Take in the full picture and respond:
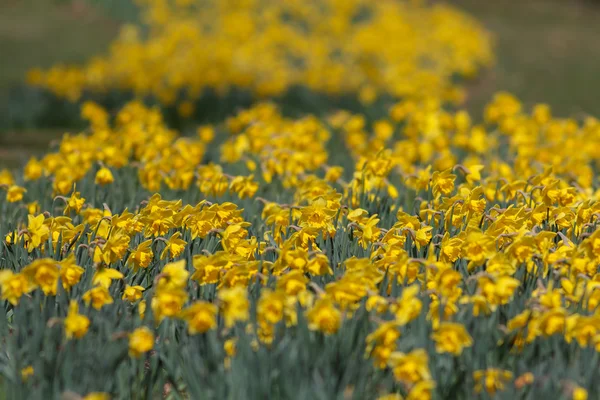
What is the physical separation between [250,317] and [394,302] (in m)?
0.47

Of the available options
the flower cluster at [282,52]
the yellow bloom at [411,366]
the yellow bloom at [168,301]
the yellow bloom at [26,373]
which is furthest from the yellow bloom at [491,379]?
the flower cluster at [282,52]

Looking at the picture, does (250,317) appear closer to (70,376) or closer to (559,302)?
(70,376)

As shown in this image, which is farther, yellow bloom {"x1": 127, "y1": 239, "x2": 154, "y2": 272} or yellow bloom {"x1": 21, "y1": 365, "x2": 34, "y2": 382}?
yellow bloom {"x1": 127, "y1": 239, "x2": 154, "y2": 272}

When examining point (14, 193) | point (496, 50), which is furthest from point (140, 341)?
point (496, 50)

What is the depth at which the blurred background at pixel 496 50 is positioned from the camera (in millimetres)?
7781

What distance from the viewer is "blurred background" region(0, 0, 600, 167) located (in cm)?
778

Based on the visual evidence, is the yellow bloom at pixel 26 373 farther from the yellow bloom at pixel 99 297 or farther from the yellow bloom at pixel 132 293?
the yellow bloom at pixel 132 293

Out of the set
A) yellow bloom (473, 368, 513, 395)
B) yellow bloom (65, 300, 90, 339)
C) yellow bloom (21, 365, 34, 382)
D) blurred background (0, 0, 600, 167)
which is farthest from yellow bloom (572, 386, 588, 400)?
blurred background (0, 0, 600, 167)

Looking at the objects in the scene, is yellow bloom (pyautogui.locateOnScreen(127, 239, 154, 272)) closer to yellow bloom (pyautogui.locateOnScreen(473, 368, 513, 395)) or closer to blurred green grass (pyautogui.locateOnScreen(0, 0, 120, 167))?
yellow bloom (pyautogui.locateOnScreen(473, 368, 513, 395))

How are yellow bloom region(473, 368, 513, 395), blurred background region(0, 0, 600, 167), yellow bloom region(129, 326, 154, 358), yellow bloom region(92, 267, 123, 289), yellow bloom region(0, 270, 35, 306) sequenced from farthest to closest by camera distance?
blurred background region(0, 0, 600, 167)
yellow bloom region(92, 267, 123, 289)
yellow bloom region(0, 270, 35, 306)
yellow bloom region(129, 326, 154, 358)
yellow bloom region(473, 368, 513, 395)

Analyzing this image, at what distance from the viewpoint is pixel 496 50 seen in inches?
563

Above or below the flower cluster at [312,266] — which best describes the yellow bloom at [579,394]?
below

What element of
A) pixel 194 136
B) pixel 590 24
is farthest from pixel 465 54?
pixel 590 24

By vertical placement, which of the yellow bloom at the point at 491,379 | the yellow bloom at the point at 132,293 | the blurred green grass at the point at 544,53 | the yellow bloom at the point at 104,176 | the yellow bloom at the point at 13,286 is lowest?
the yellow bloom at the point at 491,379
